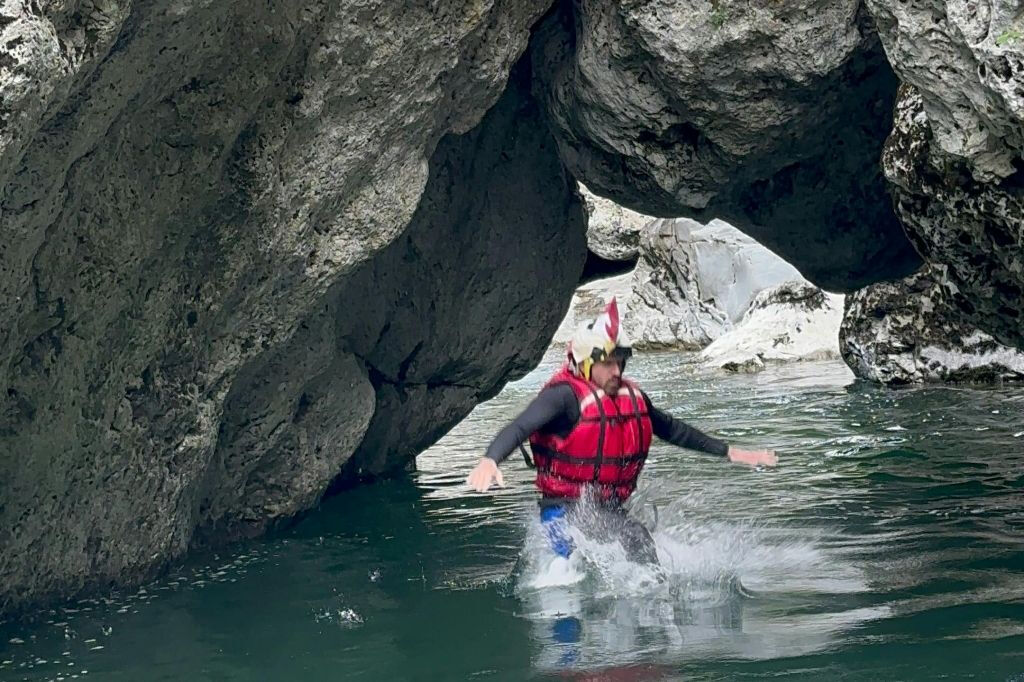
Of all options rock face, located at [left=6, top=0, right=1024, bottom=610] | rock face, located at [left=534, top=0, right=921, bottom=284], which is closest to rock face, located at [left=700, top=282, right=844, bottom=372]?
rock face, located at [left=534, top=0, right=921, bottom=284]

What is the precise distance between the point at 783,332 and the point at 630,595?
14.7 meters

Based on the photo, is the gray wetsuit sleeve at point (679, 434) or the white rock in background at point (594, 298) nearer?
the gray wetsuit sleeve at point (679, 434)

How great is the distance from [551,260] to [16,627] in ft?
17.7

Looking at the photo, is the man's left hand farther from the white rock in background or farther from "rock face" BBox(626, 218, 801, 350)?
the white rock in background

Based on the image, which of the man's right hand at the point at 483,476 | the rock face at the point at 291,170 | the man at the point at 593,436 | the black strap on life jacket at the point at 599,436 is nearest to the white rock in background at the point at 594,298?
the rock face at the point at 291,170

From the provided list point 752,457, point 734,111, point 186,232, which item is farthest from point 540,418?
point 734,111

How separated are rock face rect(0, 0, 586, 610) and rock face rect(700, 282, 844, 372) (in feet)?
40.2

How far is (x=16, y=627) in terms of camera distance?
6.64m

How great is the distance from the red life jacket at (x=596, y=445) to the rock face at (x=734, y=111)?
205cm

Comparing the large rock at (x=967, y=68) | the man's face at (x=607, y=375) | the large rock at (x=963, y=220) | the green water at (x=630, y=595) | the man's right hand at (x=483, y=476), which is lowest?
the green water at (x=630, y=595)

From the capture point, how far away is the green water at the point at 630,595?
17.5 ft

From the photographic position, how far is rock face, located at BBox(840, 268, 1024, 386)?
47.1 feet

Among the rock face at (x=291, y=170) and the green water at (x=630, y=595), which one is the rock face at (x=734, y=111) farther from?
the green water at (x=630, y=595)

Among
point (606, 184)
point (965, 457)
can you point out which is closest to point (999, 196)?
point (606, 184)
